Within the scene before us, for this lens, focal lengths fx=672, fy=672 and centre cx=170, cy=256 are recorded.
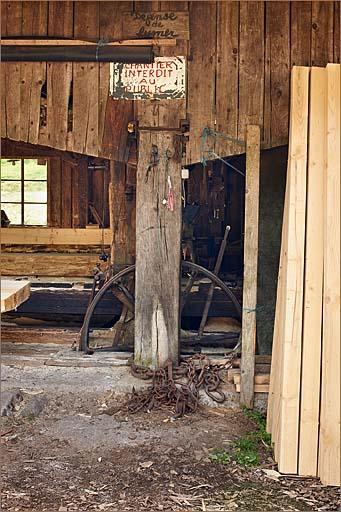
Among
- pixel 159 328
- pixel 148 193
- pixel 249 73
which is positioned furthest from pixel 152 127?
pixel 159 328

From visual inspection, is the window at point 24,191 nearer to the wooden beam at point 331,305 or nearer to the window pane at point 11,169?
the window pane at point 11,169

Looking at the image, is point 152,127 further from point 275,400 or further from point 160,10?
point 275,400

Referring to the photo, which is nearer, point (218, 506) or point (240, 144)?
point (218, 506)

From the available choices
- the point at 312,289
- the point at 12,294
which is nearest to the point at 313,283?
the point at 312,289

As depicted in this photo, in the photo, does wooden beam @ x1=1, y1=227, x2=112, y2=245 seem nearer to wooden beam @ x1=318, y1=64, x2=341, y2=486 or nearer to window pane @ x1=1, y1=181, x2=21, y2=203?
window pane @ x1=1, y1=181, x2=21, y2=203

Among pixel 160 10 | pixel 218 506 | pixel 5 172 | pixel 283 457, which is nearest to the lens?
pixel 218 506

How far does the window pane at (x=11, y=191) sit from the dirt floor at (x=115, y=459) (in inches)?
228

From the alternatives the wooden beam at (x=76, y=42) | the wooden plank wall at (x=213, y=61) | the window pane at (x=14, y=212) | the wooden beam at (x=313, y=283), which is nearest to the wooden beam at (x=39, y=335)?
the wooden plank wall at (x=213, y=61)

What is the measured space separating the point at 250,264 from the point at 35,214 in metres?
6.26

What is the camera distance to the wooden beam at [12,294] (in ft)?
8.74

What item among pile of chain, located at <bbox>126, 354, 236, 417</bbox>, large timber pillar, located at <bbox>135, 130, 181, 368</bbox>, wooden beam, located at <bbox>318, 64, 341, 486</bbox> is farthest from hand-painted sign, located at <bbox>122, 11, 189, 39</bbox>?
pile of chain, located at <bbox>126, 354, 236, 417</bbox>

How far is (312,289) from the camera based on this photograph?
4.01 m

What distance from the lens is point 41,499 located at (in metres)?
3.61

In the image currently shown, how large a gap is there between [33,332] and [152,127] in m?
2.59
